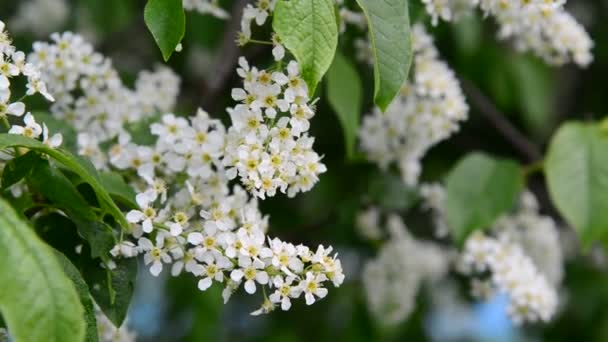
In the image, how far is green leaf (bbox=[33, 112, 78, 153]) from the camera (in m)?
2.32

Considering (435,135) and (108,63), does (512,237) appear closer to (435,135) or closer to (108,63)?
(435,135)

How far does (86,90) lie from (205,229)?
840mm

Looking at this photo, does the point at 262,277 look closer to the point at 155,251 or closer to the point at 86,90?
the point at 155,251

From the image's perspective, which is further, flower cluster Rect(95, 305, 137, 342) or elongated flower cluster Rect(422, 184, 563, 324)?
elongated flower cluster Rect(422, 184, 563, 324)

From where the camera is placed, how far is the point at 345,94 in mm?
2525

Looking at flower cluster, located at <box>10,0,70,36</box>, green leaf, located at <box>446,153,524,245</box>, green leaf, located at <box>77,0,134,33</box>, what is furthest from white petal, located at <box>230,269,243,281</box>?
flower cluster, located at <box>10,0,70,36</box>

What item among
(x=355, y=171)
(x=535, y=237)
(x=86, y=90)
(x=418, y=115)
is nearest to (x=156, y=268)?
(x=86, y=90)

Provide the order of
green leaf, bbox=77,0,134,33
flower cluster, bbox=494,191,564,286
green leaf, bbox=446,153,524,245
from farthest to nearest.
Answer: green leaf, bbox=77,0,134,33, flower cluster, bbox=494,191,564,286, green leaf, bbox=446,153,524,245

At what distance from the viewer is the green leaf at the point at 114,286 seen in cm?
193

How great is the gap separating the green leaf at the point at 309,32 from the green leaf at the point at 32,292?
0.53 metres

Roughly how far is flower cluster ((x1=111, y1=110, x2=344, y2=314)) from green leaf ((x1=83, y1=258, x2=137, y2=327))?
3cm

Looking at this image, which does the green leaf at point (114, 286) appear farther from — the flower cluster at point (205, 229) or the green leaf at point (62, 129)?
the green leaf at point (62, 129)

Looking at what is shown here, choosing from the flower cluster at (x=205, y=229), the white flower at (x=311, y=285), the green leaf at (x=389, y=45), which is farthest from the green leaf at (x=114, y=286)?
the green leaf at (x=389, y=45)

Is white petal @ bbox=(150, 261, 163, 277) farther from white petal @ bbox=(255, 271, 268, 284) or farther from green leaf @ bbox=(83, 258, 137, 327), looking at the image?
white petal @ bbox=(255, 271, 268, 284)
